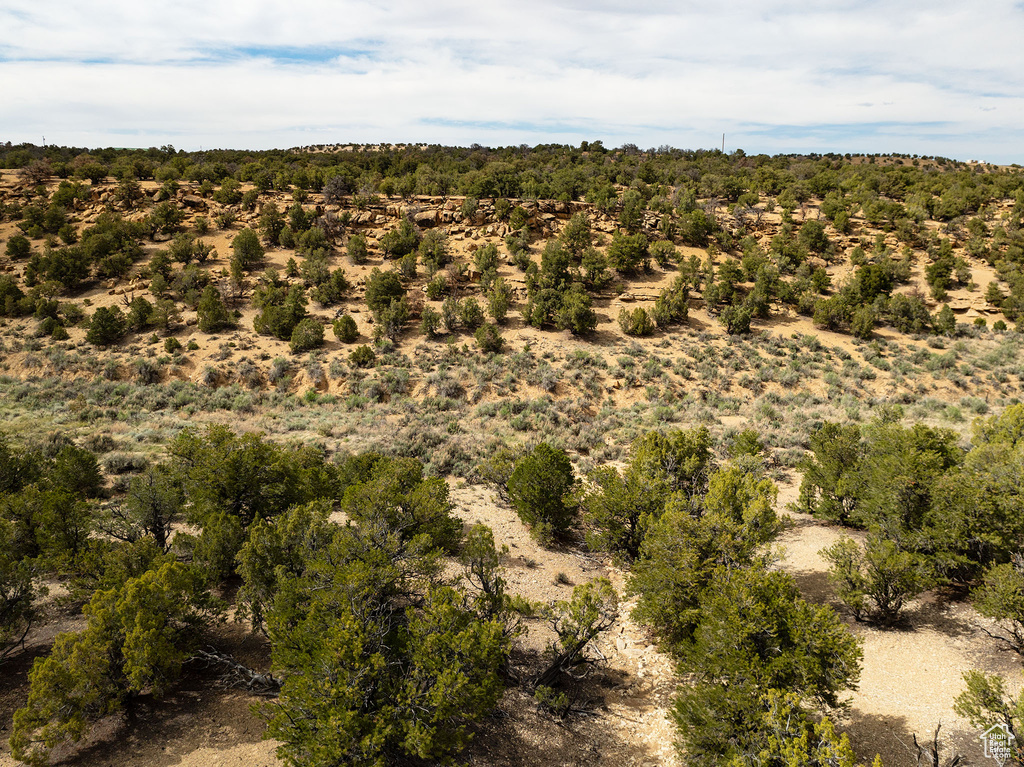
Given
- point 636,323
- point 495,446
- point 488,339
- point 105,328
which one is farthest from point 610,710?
point 105,328

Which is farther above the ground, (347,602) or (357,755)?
(347,602)

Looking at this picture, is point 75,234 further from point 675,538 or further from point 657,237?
point 675,538

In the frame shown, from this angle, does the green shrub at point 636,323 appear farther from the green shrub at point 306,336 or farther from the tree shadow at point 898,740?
the tree shadow at point 898,740

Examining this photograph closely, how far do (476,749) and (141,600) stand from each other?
21.7ft

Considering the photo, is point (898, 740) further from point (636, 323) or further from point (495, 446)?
point (636, 323)

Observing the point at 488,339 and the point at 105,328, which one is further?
the point at 105,328

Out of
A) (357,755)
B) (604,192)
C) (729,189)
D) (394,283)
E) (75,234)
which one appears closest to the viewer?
(357,755)

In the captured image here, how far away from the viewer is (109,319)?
33.1m

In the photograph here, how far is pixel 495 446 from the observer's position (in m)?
22.4

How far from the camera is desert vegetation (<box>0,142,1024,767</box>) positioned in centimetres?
812

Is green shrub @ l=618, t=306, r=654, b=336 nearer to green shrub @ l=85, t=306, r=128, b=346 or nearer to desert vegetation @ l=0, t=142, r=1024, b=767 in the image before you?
desert vegetation @ l=0, t=142, r=1024, b=767

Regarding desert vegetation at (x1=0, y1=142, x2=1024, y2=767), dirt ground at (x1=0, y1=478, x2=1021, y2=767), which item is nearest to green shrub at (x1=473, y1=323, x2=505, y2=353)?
desert vegetation at (x1=0, y1=142, x2=1024, y2=767)

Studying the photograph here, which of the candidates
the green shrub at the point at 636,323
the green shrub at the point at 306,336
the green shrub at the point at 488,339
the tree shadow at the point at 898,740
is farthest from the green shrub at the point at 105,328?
the tree shadow at the point at 898,740

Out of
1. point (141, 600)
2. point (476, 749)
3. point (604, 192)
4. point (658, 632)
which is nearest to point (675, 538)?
point (658, 632)
